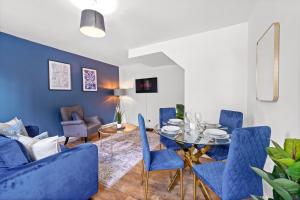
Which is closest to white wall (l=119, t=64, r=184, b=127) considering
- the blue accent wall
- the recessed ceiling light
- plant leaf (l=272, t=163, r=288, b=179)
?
the blue accent wall

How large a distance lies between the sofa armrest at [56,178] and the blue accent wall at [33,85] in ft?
7.95

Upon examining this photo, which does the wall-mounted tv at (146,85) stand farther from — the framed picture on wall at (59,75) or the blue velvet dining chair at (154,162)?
the blue velvet dining chair at (154,162)

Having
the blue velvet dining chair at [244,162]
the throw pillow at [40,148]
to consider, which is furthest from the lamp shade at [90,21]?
the blue velvet dining chair at [244,162]

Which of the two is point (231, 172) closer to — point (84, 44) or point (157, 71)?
point (84, 44)

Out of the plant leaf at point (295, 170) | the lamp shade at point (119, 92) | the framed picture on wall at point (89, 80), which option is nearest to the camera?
the plant leaf at point (295, 170)

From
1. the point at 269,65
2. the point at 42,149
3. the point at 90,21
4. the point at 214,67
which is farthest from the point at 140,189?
the point at 214,67

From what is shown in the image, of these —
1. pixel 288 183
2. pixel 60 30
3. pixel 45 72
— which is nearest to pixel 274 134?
pixel 288 183

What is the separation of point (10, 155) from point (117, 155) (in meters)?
1.73

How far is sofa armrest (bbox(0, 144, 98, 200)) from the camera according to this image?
3.04 feet

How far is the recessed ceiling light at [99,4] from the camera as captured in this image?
1.74 m

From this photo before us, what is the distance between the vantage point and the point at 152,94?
16.0ft

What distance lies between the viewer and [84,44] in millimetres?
3193

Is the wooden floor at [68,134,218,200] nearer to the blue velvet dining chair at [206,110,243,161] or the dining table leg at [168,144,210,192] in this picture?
the dining table leg at [168,144,210,192]

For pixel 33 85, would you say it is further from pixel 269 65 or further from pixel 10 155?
pixel 269 65
